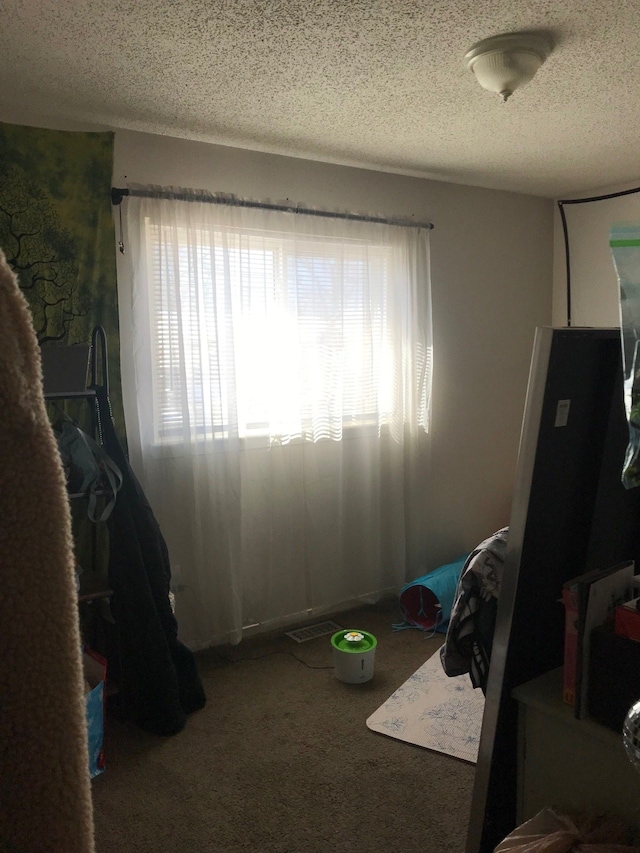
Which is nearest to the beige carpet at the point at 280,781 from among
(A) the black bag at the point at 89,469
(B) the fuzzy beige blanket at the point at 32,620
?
(A) the black bag at the point at 89,469

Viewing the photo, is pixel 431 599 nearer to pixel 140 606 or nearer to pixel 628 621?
pixel 140 606

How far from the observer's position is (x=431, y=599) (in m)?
3.48

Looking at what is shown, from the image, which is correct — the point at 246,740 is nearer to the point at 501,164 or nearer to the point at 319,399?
the point at 319,399

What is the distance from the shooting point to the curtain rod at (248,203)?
110 inches

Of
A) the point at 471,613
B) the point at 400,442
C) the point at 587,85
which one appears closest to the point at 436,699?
the point at 471,613

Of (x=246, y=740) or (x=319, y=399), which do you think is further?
(x=319, y=399)

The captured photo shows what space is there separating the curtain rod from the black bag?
42.6 inches

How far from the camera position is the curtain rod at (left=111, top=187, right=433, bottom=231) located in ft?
9.14

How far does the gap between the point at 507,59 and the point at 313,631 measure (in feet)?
9.08

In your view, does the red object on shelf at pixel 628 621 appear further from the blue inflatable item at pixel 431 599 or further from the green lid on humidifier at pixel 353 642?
the blue inflatable item at pixel 431 599

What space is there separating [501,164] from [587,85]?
3.60 feet

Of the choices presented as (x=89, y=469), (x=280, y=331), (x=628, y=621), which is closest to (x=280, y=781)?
(x=89, y=469)

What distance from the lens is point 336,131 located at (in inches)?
114

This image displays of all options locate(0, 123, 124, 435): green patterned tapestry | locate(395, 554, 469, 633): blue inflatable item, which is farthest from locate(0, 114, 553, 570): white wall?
locate(0, 123, 124, 435): green patterned tapestry
